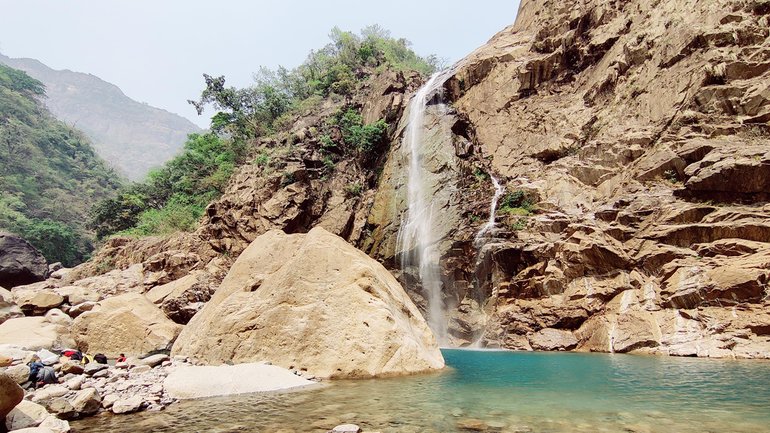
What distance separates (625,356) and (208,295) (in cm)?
1627

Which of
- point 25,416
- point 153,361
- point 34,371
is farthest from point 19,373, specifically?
point 153,361

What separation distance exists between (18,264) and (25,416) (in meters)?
27.9

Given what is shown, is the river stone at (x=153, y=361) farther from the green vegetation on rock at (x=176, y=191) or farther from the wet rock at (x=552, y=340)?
the green vegetation on rock at (x=176, y=191)

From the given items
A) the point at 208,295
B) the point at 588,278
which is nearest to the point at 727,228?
the point at 588,278

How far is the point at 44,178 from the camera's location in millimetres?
46781

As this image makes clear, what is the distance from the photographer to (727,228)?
48.8ft

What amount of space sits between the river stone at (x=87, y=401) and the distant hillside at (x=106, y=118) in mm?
172410

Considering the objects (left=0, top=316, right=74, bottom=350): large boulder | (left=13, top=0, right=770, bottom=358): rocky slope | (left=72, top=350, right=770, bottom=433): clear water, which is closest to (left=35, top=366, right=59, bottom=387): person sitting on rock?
(left=72, top=350, right=770, bottom=433): clear water

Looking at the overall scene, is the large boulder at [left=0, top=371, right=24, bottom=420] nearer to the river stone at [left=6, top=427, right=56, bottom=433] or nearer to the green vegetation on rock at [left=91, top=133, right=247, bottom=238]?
the river stone at [left=6, top=427, right=56, bottom=433]

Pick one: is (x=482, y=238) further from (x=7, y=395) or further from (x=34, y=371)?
(x=7, y=395)

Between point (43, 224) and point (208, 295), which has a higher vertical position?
point (43, 224)

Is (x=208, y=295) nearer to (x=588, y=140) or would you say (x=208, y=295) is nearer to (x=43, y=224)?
(x=588, y=140)

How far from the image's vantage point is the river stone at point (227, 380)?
804 cm

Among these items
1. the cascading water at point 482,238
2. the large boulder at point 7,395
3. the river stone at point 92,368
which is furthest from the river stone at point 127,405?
the cascading water at point 482,238
